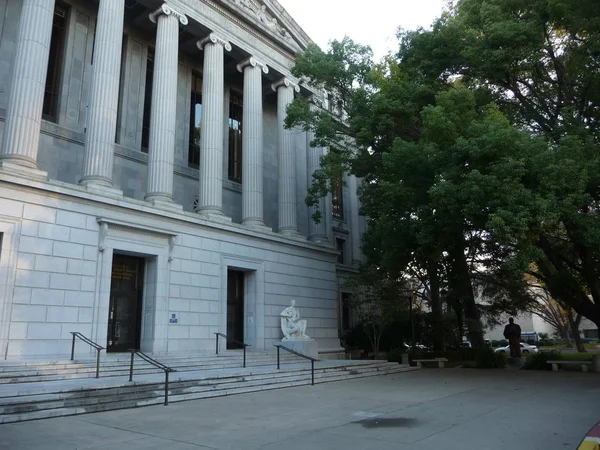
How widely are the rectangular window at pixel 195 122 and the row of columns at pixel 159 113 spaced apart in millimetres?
2701

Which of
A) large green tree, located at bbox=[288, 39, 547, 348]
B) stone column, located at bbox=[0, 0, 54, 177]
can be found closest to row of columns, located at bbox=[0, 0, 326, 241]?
stone column, located at bbox=[0, 0, 54, 177]

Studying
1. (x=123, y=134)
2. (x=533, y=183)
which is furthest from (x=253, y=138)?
(x=533, y=183)

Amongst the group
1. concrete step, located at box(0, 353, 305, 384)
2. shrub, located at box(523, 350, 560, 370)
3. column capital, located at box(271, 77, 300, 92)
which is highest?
column capital, located at box(271, 77, 300, 92)

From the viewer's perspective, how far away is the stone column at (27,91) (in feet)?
55.3

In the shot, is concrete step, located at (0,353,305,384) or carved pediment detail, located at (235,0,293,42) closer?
concrete step, located at (0,353,305,384)

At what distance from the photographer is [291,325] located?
24172 millimetres

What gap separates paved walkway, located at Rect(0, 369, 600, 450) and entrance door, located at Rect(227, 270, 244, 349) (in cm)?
1035

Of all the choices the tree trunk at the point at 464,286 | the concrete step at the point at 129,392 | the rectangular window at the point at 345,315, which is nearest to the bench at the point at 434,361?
the tree trunk at the point at 464,286

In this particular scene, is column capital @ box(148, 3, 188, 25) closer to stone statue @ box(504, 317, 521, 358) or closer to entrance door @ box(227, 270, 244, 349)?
entrance door @ box(227, 270, 244, 349)

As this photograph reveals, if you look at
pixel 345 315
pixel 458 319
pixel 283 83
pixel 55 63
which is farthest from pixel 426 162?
pixel 345 315

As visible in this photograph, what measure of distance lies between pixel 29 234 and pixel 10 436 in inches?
382

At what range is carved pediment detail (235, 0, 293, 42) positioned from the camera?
1080 inches

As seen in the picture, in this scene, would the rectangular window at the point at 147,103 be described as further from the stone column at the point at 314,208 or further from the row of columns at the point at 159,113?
the stone column at the point at 314,208

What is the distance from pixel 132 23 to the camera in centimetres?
2517
